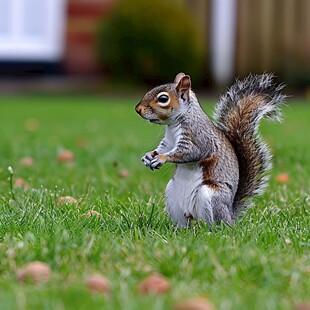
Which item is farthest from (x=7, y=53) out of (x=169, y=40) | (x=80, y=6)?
(x=169, y=40)

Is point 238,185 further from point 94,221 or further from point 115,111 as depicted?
point 115,111

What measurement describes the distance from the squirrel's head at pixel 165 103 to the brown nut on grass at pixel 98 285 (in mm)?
1002

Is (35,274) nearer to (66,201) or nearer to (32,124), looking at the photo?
(66,201)

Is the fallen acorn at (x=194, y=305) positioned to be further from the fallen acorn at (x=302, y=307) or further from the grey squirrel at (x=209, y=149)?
the grey squirrel at (x=209, y=149)

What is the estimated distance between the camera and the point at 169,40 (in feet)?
46.5

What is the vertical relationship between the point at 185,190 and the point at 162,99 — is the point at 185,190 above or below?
below

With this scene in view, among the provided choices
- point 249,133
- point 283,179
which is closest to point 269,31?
point 283,179

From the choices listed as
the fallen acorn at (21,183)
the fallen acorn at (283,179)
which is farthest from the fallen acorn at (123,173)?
the fallen acorn at (283,179)

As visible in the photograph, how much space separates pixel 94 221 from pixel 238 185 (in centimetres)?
62

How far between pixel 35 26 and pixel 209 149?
12.1 metres

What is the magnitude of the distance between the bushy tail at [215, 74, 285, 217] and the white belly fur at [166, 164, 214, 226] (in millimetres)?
291

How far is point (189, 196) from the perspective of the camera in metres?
3.52

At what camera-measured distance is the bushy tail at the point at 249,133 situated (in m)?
3.75

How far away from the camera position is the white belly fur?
11.4ft
